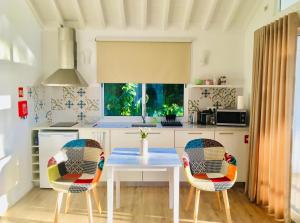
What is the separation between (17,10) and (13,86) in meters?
0.97

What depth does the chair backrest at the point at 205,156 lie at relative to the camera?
3.36m

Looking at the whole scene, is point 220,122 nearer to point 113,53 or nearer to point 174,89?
point 174,89

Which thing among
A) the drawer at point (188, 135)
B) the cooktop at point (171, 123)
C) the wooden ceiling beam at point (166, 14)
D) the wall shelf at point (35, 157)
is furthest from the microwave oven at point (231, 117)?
the wall shelf at point (35, 157)

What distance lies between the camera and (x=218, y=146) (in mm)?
3375

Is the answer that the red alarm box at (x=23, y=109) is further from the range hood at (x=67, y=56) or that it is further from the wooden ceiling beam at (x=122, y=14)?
the wooden ceiling beam at (x=122, y=14)

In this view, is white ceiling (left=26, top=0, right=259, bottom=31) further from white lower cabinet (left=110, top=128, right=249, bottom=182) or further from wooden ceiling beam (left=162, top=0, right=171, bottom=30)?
white lower cabinet (left=110, top=128, right=249, bottom=182)

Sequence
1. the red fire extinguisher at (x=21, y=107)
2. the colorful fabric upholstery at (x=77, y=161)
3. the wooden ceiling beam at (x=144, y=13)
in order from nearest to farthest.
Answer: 1. the colorful fabric upholstery at (x=77, y=161)
2. the red fire extinguisher at (x=21, y=107)
3. the wooden ceiling beam at (x=144, y=13)

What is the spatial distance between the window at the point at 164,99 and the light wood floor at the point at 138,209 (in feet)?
4.26

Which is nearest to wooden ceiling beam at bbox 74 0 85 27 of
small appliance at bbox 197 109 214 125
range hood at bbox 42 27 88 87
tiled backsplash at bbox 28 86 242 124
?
range hood at bbox 42 27 88 87

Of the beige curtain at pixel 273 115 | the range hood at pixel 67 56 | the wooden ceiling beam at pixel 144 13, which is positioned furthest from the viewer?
the range hood at pixel 67 56

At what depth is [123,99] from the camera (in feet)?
15.4

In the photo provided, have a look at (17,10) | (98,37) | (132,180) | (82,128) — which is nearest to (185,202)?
(132,180)

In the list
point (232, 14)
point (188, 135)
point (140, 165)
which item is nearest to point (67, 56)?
point (188, 135)

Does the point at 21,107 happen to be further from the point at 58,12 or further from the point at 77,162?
the point at 58,12
